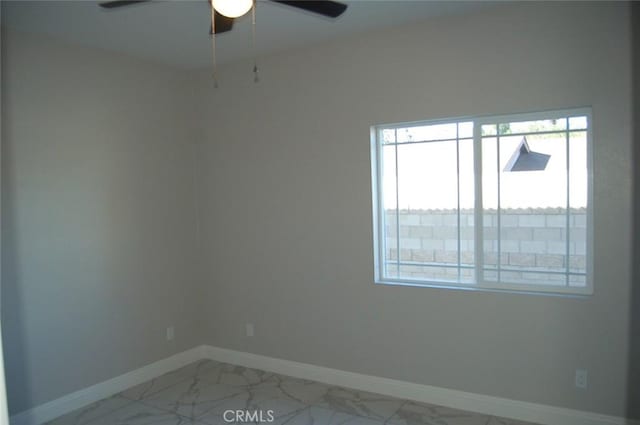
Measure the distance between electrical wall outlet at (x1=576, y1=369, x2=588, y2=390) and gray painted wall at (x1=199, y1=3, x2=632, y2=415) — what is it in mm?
32

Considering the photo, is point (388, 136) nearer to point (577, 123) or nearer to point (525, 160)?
point (525, 160)

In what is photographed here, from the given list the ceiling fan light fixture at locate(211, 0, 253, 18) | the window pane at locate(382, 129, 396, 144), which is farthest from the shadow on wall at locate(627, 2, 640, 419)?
the ceiling fan light fixture at locate(211, 0, 253, 18)

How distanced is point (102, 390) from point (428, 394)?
2496mm

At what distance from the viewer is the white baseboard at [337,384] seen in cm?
300

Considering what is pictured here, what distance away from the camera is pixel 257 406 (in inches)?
136

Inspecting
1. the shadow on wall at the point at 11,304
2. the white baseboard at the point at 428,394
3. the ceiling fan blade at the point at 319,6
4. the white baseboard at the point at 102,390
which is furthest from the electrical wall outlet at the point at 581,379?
the shadow on wall at the point at 11,304

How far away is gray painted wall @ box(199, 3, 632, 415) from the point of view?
2818mm

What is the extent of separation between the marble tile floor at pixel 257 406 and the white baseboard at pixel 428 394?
57mm

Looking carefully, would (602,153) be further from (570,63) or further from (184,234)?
(184,234)

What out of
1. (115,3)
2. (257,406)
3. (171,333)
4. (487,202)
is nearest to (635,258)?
(487,202)

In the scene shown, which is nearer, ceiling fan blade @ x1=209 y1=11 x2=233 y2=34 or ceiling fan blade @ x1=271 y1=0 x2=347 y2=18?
ceiling fan blade @ x1=271 y1=0 x2=347 y2=18

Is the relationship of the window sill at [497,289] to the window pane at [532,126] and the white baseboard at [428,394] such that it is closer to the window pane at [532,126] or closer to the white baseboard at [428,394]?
the white baseboard at [428,394]

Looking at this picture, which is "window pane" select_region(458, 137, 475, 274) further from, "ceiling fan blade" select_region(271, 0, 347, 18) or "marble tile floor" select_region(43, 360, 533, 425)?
"ceiling fan blade" select_region(271, 0, 347, 18)

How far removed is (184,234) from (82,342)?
127cm
